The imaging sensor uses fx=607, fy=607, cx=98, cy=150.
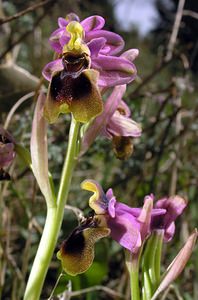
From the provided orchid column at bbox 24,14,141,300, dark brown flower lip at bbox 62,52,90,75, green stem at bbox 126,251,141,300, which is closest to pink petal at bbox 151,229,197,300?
green stem at bbox 126,251,141,300

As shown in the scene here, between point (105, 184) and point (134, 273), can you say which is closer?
A: point (134, 273)

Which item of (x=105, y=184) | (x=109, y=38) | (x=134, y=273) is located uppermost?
(x=109, y=38)

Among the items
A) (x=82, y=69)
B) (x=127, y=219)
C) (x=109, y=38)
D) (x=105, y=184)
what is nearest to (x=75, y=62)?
(x=82, y=69)

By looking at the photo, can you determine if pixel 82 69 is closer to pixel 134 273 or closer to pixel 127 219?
pixel 127 219

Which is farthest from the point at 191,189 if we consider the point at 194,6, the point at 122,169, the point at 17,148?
the point at 194,6

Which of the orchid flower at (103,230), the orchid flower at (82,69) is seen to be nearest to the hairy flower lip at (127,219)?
the orchid flower at (103,230)

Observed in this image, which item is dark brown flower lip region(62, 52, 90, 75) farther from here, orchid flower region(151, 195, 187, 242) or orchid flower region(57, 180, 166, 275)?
orchid flower region(151, 195, 187, 242)
